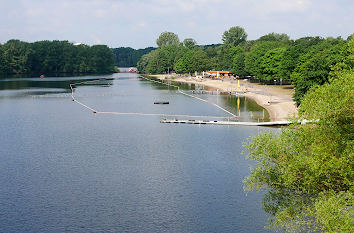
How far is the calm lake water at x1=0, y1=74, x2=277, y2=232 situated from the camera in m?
46.1

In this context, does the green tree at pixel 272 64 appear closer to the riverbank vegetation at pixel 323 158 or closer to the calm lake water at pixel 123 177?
the calm lake water at pixel 123 177

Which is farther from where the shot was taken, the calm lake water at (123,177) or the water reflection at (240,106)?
the water reflection at (240,106)

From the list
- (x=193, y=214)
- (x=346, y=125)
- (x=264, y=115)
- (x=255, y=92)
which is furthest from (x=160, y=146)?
(x=255, y=92)

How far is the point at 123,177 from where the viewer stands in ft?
196

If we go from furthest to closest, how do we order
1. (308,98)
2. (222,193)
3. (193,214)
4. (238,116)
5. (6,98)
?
(6,98)
(238,116)
(222,193)
(193,214)
(308,98)

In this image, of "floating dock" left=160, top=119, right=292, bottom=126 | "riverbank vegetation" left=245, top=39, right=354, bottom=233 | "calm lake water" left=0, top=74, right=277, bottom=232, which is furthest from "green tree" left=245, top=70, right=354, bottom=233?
"floating dock" left=160, top=119, right=292, bottom=126

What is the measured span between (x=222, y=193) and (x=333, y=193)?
22.3 metres

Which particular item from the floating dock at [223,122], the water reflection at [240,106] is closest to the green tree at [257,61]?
the water reflection at [240,106]

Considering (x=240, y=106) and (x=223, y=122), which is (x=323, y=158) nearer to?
(x=223, y=122)

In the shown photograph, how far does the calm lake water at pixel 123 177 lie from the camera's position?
46062 mm

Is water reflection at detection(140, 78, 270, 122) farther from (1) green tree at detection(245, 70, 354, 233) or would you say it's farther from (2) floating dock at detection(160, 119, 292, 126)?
(1) green tree at detection(245, 70, 354, 233)

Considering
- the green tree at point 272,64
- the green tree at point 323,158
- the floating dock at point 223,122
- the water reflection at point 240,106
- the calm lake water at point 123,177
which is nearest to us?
the green tree at point 323,158

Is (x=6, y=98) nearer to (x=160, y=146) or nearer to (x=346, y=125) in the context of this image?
(x=160, y=146)

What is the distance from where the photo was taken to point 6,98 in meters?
155
